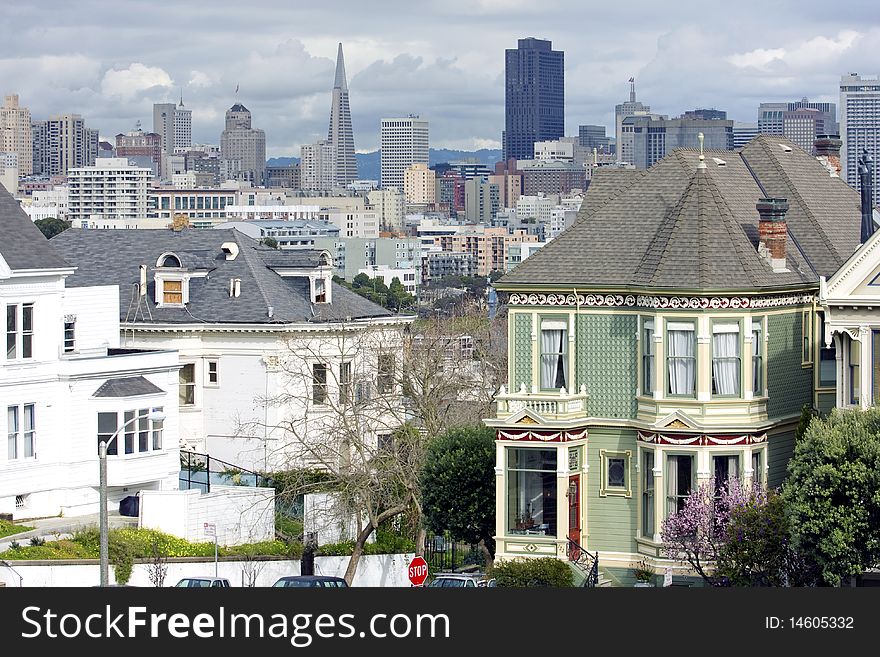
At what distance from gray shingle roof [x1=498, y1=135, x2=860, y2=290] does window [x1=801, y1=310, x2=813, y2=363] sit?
2.71 ft

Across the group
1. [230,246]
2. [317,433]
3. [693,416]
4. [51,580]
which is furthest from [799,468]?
[230,246]

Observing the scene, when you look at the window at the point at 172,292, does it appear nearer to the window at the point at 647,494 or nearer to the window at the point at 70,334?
the window at the point at 70,334

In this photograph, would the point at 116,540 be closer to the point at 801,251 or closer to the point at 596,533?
the point at 596,533

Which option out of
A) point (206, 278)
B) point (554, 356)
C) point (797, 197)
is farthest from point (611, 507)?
point (206, 278)

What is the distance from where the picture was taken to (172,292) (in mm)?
70125

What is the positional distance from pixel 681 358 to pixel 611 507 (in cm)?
377

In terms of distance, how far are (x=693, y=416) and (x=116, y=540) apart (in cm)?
1516

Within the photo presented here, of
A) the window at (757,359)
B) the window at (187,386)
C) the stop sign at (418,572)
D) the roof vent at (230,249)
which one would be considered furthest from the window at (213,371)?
the window at (757,359)

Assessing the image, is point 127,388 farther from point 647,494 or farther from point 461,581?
point 647,494

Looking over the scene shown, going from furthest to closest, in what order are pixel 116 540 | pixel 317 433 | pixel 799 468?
pixel 317 433
pixel 116 540
pixel 799 468

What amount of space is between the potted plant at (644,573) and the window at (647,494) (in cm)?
64

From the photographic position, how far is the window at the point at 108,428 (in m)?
57.4

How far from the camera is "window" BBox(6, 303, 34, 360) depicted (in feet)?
181

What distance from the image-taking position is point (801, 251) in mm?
46656
